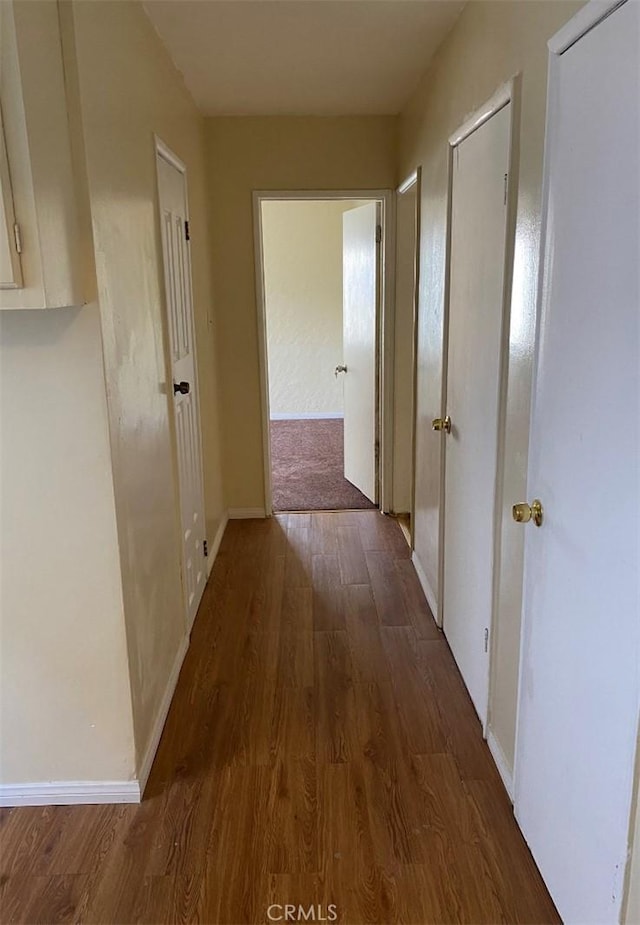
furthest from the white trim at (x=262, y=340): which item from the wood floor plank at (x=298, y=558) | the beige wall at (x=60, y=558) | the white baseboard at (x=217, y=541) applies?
the beige wall at (x=60, y=558)

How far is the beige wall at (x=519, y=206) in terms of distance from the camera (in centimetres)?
163

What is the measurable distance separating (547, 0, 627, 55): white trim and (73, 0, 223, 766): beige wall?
3.58 ft

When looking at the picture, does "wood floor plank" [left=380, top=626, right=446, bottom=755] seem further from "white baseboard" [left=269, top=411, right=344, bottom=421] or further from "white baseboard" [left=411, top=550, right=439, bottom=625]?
"white baseboard" [left=269, top=411, right=344, bottom=421]

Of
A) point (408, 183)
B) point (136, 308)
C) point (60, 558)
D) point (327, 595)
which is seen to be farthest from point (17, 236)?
point (408, 183)

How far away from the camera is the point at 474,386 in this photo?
88.7 inches

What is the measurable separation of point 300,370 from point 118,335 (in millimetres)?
5323

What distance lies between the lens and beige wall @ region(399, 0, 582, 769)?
163cm

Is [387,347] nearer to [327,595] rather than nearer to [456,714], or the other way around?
[327,595]

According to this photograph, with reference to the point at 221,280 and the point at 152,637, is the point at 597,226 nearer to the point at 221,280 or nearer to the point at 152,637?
the point at 152,637

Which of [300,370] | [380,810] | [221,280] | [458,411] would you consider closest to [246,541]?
[221,280]

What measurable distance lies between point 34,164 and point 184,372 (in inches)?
64.0

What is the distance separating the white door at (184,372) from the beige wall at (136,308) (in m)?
0.16

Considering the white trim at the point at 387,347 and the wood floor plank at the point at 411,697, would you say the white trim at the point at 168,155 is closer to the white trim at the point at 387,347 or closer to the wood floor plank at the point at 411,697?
the white trim at the point at 387,347

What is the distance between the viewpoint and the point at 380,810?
1.93 metres
